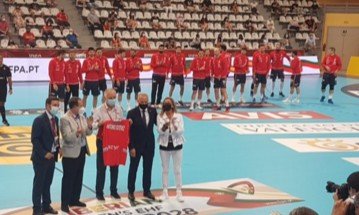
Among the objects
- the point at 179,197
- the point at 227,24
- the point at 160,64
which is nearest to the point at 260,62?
the point at 160,64

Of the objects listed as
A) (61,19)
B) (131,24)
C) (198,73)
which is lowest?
(198,73)

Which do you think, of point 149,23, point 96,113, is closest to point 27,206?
point 96,113

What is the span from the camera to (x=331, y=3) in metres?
35.2

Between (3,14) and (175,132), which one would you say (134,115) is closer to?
(175,132)

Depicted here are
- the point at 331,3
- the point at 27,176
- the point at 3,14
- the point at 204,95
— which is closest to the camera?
the point at 27,176

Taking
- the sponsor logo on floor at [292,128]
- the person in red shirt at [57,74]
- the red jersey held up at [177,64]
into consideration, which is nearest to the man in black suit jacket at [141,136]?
the sponsor logo on floor at [292,128]

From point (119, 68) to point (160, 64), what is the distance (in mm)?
1536

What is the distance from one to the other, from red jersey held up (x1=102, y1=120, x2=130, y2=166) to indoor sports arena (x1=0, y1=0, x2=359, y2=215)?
2 centimetres

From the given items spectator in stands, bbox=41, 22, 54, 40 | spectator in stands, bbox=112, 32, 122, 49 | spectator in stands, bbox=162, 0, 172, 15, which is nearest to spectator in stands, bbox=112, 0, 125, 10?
spectator in stands, bbox=162, 0, 172, 15

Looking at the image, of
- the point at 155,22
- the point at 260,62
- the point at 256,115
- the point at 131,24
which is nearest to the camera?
the point at 256,115

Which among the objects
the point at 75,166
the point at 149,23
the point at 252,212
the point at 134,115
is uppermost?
the point at 149,23

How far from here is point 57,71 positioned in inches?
574

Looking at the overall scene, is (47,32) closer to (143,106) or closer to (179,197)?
(143,106)

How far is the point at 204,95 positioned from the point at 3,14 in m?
10.4
